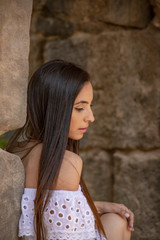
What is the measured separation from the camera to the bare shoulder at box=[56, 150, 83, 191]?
1729 mm

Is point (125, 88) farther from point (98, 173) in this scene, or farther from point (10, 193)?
point (10, 193)

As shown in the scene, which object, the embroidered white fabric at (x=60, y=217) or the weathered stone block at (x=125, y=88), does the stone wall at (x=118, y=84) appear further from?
the embroidered white fabric at (x=60, y=217)

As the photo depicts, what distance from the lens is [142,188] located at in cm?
299

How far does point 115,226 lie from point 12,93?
1019 mm

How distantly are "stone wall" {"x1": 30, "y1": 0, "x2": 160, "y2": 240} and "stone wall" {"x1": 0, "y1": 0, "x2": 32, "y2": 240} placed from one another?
1.39 m

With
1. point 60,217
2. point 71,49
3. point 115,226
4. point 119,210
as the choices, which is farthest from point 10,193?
point 71,49

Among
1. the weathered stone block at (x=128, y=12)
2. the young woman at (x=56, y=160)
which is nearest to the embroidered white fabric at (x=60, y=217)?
the young woman at (x=56, y=160)

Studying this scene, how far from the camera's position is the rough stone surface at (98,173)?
10.3ft

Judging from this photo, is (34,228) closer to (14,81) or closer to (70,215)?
(70,215)

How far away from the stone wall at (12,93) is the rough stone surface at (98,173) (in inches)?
56.7

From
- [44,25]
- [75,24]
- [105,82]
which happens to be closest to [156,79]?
[105,82]

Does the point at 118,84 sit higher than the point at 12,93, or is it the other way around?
the point at 12,93

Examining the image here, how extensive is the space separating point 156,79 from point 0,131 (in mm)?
1697

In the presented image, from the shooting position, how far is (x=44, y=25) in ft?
10.4
